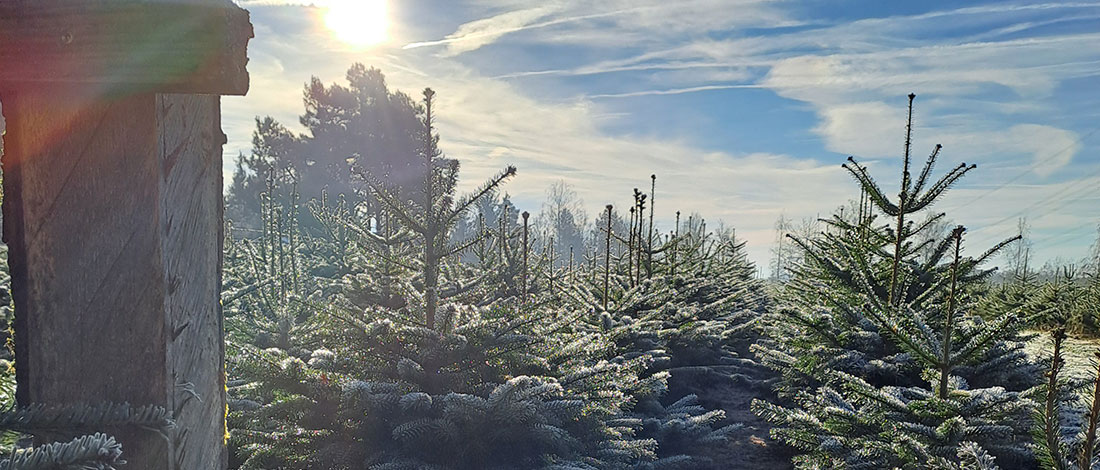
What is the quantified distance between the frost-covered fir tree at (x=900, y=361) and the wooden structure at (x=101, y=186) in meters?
3.36

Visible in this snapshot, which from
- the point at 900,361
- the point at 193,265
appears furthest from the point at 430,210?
the point at 900,361

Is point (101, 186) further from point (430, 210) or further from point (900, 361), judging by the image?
point (900, 361)

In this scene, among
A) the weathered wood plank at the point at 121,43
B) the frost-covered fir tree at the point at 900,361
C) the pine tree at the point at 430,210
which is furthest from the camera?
the pine tree at the point at 430,210

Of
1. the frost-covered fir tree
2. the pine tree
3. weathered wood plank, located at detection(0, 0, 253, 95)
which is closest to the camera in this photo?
weathered wood plank, located at detection(0, 0, 253, 95)

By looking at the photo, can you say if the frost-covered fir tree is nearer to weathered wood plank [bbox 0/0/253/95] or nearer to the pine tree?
the pine tree

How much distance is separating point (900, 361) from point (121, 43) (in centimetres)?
498

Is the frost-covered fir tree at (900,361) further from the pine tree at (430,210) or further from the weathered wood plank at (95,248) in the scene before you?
the weathered wood plank at (95,248)

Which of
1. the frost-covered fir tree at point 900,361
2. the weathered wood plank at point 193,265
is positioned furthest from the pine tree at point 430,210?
the frost-covered fir tree at point 900,361

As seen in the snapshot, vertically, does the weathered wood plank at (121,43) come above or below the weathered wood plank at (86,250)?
above

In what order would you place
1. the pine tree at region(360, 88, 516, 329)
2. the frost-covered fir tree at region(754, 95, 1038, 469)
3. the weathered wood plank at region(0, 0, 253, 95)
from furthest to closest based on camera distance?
1. the pine tree at region(360, 88, 516, 329)
2. the frost-covered fir tree at region(754, 95, 1038, 469)
3. the weathered wood plank at region(0, 0, 253, 95)

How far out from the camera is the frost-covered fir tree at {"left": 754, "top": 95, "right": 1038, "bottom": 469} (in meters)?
3.25

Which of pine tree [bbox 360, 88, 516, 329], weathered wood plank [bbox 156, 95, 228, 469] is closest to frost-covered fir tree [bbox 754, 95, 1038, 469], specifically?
pine tree [bbox 360, 88, 516, 329]

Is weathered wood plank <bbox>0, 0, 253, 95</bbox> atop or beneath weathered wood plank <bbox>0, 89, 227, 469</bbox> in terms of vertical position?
atop

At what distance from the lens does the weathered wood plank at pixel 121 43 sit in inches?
37.3
